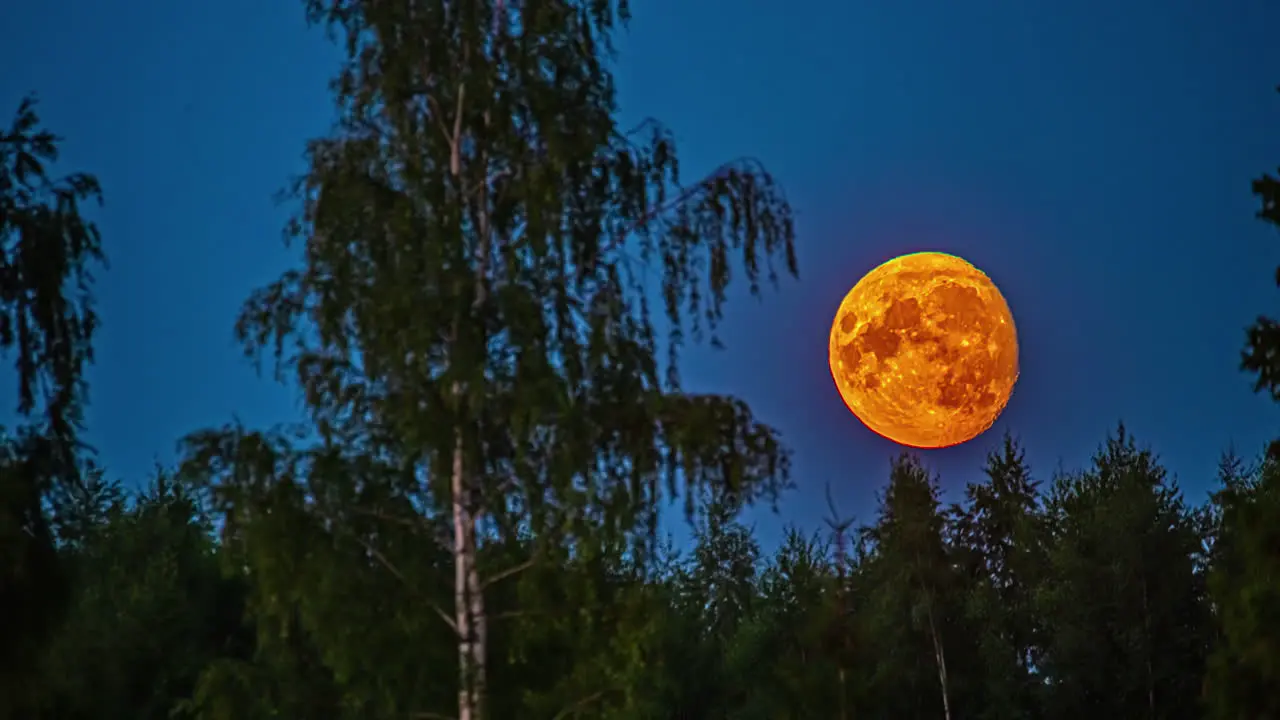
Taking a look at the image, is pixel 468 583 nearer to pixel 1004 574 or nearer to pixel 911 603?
pixel 911 603

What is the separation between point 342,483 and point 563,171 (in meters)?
3.97

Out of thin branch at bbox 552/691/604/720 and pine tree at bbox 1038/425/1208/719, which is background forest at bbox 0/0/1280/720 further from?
pine tree at bbox 1038/425/1208/719

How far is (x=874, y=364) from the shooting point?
1654 inches

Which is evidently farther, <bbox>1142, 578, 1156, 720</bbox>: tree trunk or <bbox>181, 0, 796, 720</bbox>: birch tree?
<bbox>1142, 578, 1156, 720</bbox>: tree trunk

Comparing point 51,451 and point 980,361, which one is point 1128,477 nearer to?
point 980,361

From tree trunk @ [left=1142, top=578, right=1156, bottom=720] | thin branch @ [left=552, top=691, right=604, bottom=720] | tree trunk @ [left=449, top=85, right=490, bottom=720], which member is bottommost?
thin branch @ [left=552, top=691, right=604, bottom=720]

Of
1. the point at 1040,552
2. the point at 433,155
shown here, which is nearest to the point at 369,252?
the point at 433,155

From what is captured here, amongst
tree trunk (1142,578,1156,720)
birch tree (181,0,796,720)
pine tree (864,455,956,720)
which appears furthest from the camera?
pine tree (864,455,956,720)

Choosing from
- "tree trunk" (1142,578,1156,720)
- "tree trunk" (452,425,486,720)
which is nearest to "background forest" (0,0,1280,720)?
"tree trunk" (452,425,486,720)

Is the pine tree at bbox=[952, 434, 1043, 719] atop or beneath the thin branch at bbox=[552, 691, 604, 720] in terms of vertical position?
atop

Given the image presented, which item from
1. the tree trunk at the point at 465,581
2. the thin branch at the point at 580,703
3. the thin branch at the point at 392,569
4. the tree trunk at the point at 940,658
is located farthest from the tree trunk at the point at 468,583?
the tree trunk at the point at 940,658

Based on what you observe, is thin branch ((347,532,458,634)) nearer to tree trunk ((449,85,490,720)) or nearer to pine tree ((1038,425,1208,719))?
tree trunk ((449,85,490,720))

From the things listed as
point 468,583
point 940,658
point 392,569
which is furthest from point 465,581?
point 940,658

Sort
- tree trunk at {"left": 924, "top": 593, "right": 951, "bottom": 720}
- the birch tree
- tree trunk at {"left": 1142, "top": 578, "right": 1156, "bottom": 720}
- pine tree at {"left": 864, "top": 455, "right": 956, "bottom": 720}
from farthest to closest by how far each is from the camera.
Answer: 1. pine tree at {"left": 864, "top": 455, "right": 956, "bottom": 720}
2. tree trunk at {"left": 924, "top": 593, "right": 951, "bottom": 720}
3. tree trunk at {"left": 1142, "top": 578, "right": 1156, "bottom": 720}
4. the birch tree
